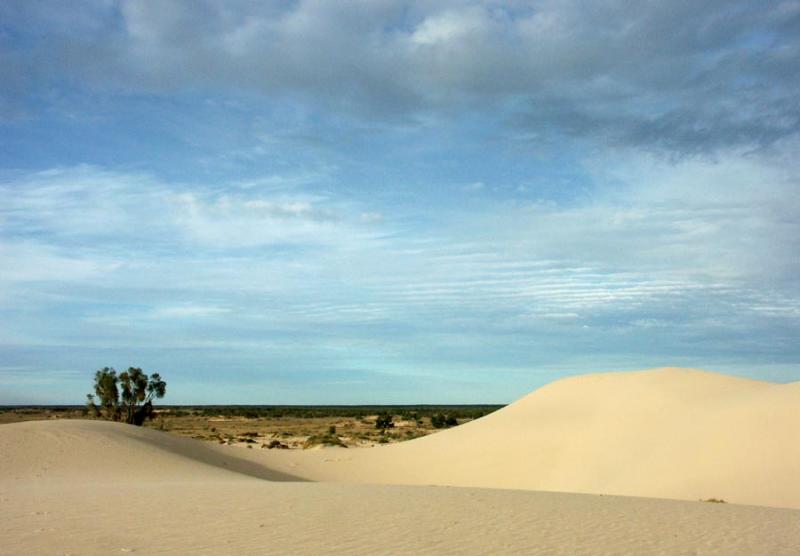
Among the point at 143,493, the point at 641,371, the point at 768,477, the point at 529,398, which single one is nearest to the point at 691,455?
the point at 768,477

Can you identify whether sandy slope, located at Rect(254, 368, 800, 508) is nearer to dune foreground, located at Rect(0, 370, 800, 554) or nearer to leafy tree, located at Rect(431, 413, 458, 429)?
dune foreground, located at Rect(0, 370, 800, 554)

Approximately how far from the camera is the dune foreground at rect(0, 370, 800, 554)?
12094 mm

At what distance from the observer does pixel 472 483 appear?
3262 cm

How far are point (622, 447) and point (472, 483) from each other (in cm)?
674

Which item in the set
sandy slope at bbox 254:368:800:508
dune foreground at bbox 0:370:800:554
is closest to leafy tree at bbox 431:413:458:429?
sandy slope at bbox 254:368:800:508

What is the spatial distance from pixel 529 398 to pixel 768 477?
63.5 ft

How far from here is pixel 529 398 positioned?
41.9m

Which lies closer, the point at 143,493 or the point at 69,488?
the point at 143,493

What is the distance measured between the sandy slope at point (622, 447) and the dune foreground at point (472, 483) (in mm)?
89

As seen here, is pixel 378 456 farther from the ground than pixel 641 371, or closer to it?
closer to it

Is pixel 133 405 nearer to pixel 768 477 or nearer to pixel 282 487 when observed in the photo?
pixel 282 487

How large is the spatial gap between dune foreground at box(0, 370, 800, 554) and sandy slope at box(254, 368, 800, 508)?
89 mm

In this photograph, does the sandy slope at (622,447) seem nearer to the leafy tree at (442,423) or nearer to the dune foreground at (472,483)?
the dune foreground at (472,483)

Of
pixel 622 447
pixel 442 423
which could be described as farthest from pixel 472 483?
pixel 442 423
